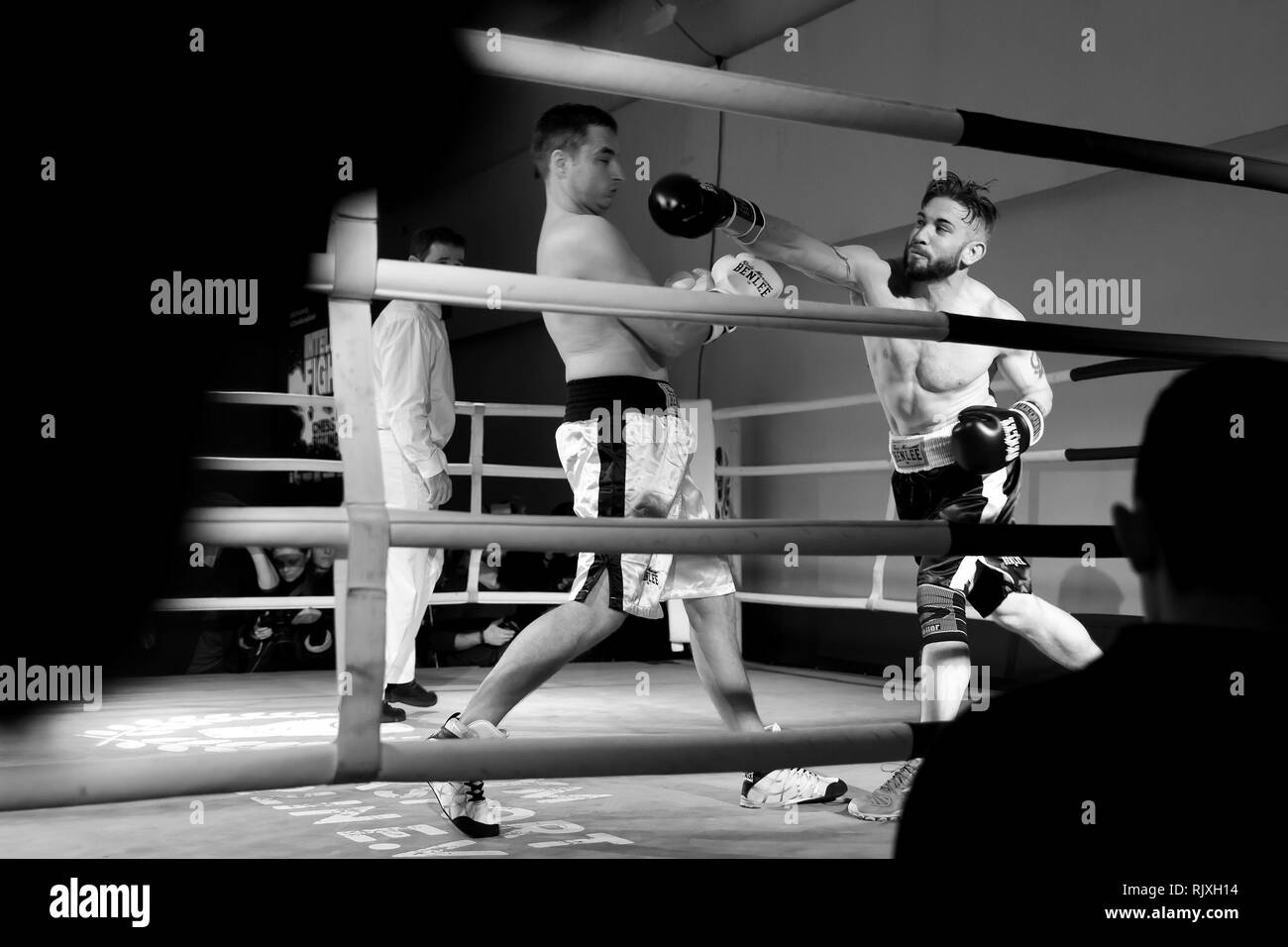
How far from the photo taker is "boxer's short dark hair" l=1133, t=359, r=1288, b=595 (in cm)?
59

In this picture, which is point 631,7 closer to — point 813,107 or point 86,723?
point 86,723

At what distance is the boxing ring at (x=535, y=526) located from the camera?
0.98 m

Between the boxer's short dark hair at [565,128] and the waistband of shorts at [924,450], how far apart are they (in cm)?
92

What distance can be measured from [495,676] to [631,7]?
4.85 metres

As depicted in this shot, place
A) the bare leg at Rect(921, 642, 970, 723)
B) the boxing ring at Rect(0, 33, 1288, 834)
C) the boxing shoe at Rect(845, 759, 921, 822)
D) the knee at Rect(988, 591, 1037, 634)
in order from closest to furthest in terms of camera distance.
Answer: the boxing ring at Rect(0, 33, 1288, 834) < the boxing shoe at Rect(845, 759, 921, 822) < the bare leg at Rect(921, 642, 970, 723) < the knee at Rect(988, 591, 1037, 634)

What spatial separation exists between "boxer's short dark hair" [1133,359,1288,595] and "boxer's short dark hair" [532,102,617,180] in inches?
59.6

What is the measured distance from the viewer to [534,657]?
1852mm

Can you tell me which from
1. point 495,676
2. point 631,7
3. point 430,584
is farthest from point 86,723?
point 631,7

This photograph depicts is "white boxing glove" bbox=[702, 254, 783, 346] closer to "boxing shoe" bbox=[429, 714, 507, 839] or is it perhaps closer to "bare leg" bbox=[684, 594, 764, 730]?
"bare leg" bbox=[684, 594, 764, 730]

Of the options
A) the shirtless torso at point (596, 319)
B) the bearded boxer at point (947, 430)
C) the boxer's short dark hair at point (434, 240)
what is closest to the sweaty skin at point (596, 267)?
the shirtless torso at point (596, 319)

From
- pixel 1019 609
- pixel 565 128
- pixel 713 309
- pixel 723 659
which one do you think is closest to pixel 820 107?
pixel 713 309

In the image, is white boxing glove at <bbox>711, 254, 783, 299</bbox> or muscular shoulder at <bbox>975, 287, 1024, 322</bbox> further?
muscular shoulder at <bbox>975, 287, 1024, 322</bbox>

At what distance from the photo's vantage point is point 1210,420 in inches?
24.2

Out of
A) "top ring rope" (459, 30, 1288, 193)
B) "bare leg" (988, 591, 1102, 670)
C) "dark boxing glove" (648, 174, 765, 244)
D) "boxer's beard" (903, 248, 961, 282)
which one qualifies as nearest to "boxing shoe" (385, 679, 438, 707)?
"bare leg" (988, 591, 1102, 670)
